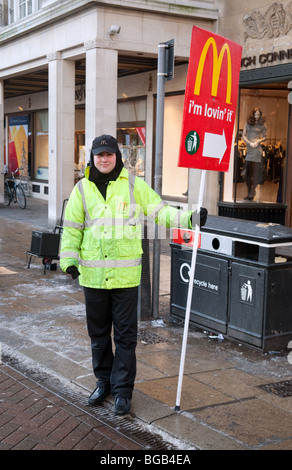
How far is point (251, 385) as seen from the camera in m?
5.13

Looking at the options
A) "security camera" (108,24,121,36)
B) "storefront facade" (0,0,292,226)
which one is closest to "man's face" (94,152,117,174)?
"storefront facade" (0,0,292,226)

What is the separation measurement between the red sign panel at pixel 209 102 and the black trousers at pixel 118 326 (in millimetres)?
1139

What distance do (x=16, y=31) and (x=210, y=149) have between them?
13.7 m

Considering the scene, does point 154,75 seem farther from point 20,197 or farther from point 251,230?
point 251,230

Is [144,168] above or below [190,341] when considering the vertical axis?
above

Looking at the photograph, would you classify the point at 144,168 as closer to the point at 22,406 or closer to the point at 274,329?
the point at 274,329

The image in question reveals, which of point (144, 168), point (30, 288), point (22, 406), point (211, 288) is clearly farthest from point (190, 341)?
point (144, 168)

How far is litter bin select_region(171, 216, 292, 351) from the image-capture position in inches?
228

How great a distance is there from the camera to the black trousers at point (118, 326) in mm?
4535

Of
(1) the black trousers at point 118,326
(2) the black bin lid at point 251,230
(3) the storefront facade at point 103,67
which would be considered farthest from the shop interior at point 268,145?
(1) the black trousers at point 118,326

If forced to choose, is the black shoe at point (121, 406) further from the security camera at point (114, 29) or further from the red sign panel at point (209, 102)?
the security camera at point (114, 29)

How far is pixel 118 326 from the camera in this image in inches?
179

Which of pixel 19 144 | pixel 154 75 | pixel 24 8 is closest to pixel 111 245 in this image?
pixel 154 75

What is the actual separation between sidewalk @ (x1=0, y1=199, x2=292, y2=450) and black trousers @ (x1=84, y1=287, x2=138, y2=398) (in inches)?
9.8
